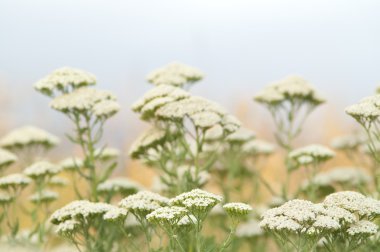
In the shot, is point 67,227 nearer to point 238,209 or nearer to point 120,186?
point 238,209

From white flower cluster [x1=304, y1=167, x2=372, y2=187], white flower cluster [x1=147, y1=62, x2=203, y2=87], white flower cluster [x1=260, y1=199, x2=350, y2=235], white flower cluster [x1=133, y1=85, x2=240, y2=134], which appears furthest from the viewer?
white flower cluster [x1=304, y1=167, x2=372, y2=187]

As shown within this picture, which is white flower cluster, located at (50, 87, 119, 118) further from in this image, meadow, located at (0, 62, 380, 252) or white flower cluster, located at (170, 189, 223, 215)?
white flower cluster, located at (170, 189, 223, 215)

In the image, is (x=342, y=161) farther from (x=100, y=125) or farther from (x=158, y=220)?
(x=158, y=220)

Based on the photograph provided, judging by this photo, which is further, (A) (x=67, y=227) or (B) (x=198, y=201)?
(A) (x=67, y=227)

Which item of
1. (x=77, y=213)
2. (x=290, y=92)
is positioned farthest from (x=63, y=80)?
(x=290, y=92)

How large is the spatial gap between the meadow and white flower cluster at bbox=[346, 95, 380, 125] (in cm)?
2

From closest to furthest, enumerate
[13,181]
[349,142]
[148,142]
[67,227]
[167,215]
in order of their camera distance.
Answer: [167,215] < [67,227] < [13,181] < [148,142] < [349,142]

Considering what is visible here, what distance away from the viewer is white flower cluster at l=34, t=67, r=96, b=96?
12.5m

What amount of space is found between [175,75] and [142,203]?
16.8 feet

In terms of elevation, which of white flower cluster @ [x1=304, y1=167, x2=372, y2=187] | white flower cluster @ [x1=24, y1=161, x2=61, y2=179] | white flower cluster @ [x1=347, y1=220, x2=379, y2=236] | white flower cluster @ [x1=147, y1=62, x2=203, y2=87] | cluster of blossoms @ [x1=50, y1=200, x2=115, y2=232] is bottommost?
white flower cluster @ [x1=347, y1=220, x2=379, y2=236]

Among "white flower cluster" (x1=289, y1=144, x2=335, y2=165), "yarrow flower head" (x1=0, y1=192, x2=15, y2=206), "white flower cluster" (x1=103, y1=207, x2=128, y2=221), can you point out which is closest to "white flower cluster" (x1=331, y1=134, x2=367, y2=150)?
"white flower cluster" (x1=289, y1=144, x2=335, y2=165)

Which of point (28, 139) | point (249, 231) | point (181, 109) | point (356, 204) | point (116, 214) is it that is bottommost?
point (356, 204)

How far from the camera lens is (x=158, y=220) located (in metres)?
8.20

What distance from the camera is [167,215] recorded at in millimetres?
8016
